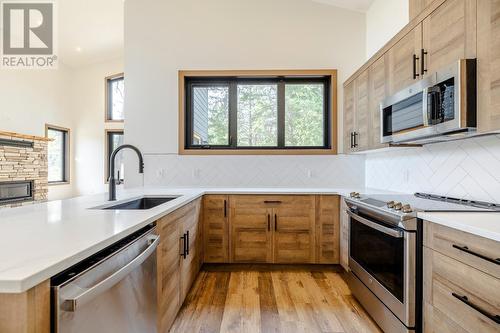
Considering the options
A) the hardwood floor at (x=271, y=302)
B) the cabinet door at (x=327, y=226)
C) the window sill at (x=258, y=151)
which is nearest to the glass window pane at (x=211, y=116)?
the window sill at (x=258, y=151)

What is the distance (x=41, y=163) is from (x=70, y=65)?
2.63m

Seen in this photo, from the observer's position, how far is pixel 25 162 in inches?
210

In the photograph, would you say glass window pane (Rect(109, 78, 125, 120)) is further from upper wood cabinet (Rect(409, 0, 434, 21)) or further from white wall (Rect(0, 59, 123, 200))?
upper wood cabinet (Rect(409, 0, 434, 21))

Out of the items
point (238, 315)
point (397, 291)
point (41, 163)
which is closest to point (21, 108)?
point (41, 163)

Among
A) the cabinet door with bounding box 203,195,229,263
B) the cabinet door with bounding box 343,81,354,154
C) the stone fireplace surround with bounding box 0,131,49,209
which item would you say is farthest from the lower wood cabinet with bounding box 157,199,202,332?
the stone fireplace surround with bounding box 0,131,49,209

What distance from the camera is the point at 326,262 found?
9.59ft

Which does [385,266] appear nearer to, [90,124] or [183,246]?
[183,246]

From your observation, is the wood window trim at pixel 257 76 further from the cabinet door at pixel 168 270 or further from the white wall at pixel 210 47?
the cabinet door at pixel 168 270

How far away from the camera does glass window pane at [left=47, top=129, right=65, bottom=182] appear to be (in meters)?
6.37

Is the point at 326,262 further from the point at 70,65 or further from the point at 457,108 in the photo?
the point at 70,65

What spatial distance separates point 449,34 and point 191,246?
2451 mm

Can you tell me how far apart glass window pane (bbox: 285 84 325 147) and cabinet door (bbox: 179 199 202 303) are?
1590 mm

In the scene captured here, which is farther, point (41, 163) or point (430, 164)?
point (41, 163)

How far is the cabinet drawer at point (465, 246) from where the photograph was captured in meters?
1.10
